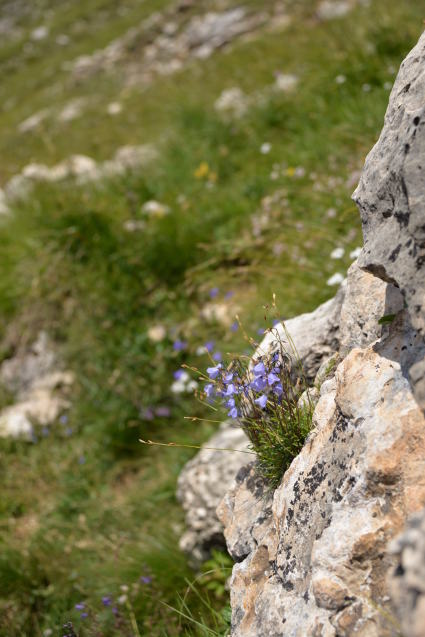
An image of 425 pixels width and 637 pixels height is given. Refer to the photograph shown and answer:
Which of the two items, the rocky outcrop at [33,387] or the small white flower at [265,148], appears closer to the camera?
the rocky outcrop at [33,387]

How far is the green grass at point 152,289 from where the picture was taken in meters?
3.31

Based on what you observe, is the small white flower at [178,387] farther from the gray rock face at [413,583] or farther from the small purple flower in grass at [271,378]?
the gray rock face at [413,583]

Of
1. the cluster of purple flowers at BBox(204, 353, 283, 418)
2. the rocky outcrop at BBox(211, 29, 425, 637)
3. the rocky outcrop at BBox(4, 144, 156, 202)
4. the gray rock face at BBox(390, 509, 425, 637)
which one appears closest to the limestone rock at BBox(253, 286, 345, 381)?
the cluster of purple flowers at BBox(204, 353, 283, 418)

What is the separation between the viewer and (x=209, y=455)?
10.7 ft

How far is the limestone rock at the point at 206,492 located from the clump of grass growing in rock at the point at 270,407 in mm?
818

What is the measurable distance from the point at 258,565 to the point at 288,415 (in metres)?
0.54

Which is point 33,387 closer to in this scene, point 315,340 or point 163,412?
point 163,412

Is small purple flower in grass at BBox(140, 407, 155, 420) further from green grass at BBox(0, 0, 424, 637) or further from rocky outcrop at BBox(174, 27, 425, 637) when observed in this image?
rocky outcrop at BBox(174, 27, 425, 637)

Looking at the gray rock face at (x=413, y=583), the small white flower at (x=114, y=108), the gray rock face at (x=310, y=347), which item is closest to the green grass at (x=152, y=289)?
the gray rock face at (x=310, y=347)

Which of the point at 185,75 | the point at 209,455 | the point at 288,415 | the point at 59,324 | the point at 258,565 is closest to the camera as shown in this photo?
the point at 258,565

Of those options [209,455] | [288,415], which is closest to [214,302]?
[209,455]

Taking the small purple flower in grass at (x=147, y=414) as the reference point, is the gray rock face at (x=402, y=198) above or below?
above

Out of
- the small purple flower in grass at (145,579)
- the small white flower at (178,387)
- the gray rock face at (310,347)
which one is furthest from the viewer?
the small white flower at (178,387)

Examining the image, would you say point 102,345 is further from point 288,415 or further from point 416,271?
point 416,271
